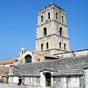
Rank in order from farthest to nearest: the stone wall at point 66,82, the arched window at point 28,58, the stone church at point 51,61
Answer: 1. the arched window at point 28,58
2. the stone church at point 51,61
3. the stone wall at point 66,82

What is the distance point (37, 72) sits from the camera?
1089 inches

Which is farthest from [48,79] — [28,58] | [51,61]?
[28,58]

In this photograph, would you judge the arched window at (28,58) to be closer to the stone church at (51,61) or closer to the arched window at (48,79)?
the stone church at (51,61)

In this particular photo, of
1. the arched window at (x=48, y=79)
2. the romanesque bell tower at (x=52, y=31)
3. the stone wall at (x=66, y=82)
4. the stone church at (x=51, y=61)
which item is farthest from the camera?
the romanesque bell tower at (x=52, y=31)

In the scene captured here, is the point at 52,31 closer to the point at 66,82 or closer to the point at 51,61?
the point at 51,61

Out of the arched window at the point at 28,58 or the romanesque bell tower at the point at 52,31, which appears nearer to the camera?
the arched window at the point at 28,58

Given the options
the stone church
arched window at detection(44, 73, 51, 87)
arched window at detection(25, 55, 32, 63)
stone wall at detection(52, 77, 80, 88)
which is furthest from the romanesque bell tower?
stone wall at detection(52, 77, 80, 88)

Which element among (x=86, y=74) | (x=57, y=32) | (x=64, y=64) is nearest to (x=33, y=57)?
(x=57, y=32)

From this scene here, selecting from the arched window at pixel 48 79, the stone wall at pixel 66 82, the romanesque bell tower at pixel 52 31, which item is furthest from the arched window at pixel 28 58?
the stone wall at pixel 66 82

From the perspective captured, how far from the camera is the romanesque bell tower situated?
168ft

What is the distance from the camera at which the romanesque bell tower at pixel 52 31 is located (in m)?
51.3

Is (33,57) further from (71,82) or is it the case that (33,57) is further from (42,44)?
(71,82)

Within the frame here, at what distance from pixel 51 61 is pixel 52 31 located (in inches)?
899

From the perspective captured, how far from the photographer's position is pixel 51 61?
97.4ft
